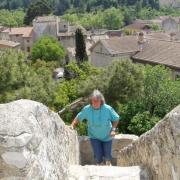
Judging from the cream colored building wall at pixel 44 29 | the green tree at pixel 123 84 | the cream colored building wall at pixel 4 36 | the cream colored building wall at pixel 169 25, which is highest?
the green tree at pixel 123 84

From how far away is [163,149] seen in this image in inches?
207

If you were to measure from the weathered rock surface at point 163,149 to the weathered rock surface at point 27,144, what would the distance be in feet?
4.20

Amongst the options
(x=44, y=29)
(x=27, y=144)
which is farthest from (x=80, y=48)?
(x=27, y=144)

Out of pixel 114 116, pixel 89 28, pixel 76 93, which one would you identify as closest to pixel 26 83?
pixel 76 93

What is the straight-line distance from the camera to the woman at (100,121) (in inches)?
267

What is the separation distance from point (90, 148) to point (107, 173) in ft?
11.0

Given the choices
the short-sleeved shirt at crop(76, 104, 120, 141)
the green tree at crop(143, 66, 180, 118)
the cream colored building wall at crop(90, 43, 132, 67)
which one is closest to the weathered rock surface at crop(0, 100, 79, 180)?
the short-sleeved shirt at crop(76, 104, 120, 141)

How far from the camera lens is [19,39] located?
72.9 metres

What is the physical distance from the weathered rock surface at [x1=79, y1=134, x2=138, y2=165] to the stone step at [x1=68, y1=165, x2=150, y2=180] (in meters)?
2.96

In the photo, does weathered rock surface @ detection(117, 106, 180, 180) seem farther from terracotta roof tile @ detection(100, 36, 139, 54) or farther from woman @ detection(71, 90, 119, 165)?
terracotta roof tile @ detection(100, 36, 139, 54)

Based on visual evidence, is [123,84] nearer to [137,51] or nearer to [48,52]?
[137,51]

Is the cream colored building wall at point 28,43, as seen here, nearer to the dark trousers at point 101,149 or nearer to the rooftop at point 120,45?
the rooftop at point 120,45

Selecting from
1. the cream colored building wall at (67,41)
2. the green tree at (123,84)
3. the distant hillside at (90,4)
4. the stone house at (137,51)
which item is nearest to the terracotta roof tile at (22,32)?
the cream colored building wall at (67,41)

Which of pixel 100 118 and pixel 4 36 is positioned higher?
pixel 100 118
